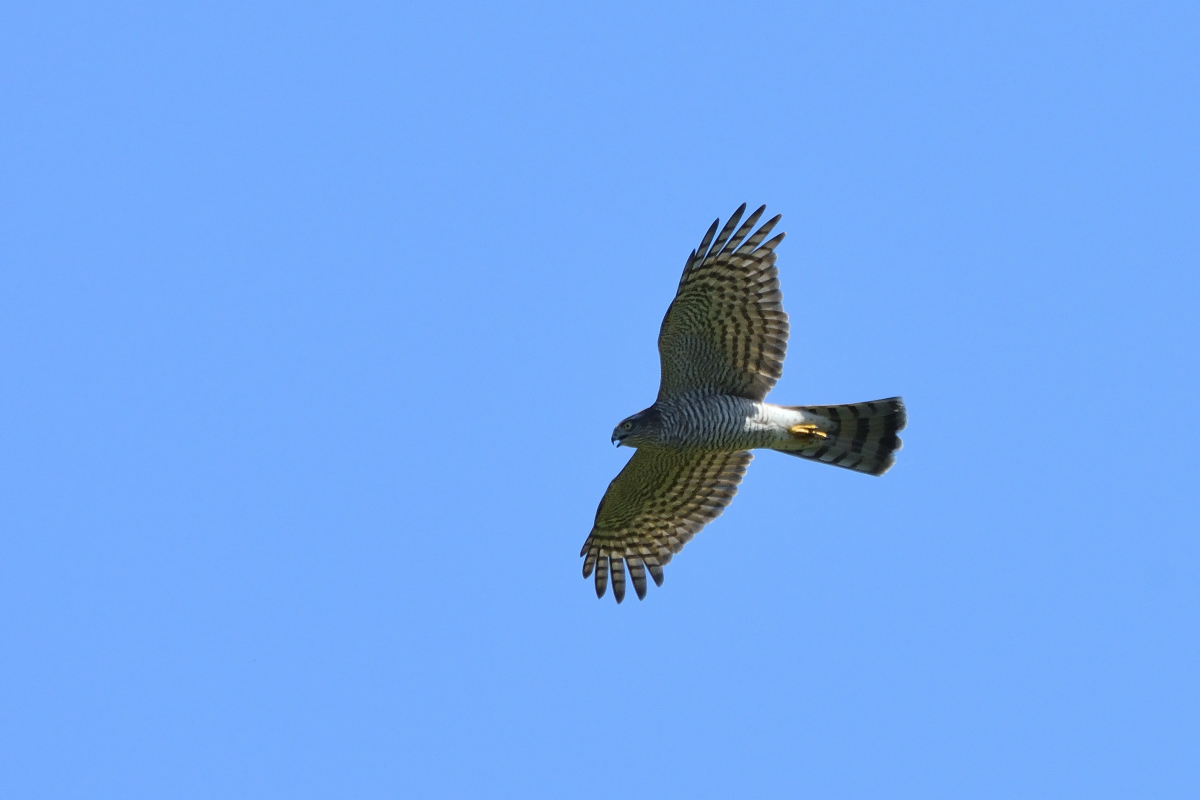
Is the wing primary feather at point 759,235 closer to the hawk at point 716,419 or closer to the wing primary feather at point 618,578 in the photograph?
the hawk at point 716,419

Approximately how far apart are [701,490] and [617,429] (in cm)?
142

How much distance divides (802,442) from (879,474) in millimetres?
805

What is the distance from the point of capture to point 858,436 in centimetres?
1421

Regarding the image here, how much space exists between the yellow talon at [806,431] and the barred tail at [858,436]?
13mm

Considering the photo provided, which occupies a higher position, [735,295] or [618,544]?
[735,295]

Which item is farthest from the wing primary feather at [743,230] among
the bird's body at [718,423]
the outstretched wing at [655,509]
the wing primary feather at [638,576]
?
the wing primary feather at [638,576]

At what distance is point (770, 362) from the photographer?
45.1ft

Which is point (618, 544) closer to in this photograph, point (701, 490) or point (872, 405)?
point (701, 490)

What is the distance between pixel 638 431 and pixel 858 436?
6.80 feet

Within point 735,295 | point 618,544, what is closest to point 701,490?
point 618,544

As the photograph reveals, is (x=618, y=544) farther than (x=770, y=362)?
Yes

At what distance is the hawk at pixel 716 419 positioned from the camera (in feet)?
44.2

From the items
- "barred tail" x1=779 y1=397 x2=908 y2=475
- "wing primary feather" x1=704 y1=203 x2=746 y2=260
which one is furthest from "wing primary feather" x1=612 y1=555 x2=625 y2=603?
"wing primary feather" x1=704 y1=203 x2=746 y2=260

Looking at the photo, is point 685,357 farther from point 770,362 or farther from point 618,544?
point 618,544
